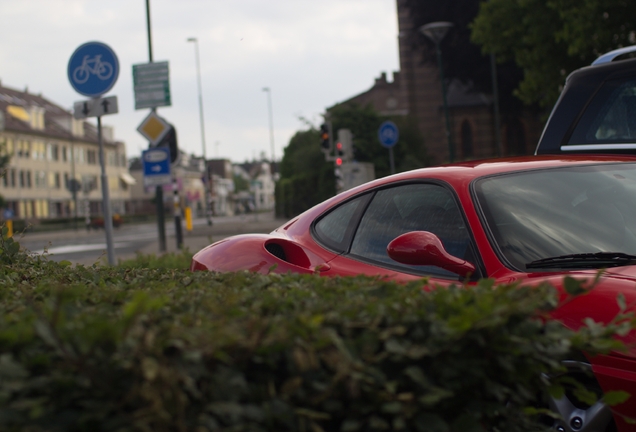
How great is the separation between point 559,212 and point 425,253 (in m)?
0.67

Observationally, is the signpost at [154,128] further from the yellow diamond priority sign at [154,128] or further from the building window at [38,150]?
the building window at [38,150]

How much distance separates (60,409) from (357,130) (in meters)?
36.7

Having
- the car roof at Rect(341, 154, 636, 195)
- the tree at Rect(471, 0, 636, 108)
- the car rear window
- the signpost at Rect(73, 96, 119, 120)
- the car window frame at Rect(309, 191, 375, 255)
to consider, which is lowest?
the car window frame at Rect(309, 191, 375, 255)

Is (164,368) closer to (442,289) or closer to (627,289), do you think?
(442,289)

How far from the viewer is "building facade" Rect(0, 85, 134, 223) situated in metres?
68.6

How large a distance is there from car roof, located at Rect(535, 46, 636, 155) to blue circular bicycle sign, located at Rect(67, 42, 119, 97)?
A: 6.85 meters

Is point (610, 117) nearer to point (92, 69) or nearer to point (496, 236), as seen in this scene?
point (496, 236)

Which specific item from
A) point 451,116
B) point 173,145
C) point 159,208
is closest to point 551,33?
point 173,145

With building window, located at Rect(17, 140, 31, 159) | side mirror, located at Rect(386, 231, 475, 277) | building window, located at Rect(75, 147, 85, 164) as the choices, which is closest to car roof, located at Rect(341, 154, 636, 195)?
side mirror, located at Rect(386, 231, 475, 277)

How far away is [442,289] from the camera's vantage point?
1927 millimetres

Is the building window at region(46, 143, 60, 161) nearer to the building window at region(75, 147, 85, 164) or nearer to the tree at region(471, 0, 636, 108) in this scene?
the building window at region(75, 147, 85, 164)

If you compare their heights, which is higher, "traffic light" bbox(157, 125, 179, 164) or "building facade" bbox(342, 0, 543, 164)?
"building facade" bbox(342, 0, 543, 164)

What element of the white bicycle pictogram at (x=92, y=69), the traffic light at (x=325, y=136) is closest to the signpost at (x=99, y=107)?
the white bicycle pictogram at (x=92, y=69)

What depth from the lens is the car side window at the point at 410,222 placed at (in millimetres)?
3297
